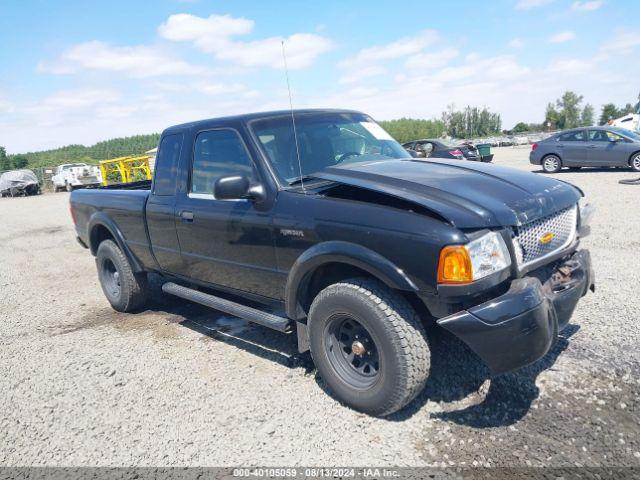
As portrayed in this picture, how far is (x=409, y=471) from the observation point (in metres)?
2.56

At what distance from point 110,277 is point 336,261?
146 inches

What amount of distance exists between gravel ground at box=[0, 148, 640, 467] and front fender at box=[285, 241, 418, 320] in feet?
2.27

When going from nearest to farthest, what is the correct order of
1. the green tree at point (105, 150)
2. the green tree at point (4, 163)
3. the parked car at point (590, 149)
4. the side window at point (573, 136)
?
the parked car at point (590, 149), the side window at point (573, 136), the green tree at point (4, 163), the green tree at point (105, 150)

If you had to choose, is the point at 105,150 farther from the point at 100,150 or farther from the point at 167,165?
A: the point at 167,165

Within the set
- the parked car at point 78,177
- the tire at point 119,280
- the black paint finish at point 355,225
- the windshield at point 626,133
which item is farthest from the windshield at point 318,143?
the parked car at point 78,177

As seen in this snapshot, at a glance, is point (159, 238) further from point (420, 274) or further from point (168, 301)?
point (420, 274)

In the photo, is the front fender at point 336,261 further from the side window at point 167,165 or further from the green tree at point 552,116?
the green tree at point 552,116

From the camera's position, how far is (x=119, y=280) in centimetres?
538

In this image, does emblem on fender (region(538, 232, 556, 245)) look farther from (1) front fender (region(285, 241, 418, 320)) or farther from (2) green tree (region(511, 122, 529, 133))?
(2) green tree (region(511, 122, 529, 133))

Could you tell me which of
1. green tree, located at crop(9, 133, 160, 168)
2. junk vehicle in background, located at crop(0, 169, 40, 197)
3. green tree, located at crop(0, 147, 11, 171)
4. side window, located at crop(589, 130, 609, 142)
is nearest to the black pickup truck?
side window, located at crop(589, 130, 609, 142)

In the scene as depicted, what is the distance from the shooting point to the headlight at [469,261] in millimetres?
2598

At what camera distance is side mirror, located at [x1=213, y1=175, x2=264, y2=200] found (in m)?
3.30

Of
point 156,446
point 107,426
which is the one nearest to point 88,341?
point 107,426

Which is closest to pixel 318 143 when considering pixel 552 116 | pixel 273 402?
pixel 273 402
